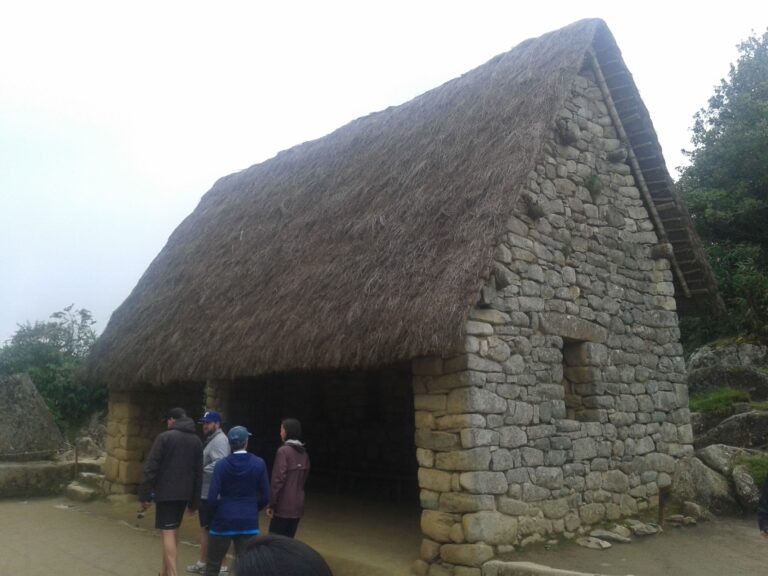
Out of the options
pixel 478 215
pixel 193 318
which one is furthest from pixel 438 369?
pixel 193 318

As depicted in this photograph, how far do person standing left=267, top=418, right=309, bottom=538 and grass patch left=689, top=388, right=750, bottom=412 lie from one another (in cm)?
830

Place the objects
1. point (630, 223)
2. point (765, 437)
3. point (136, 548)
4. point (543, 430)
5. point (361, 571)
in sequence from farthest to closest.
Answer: point (765, 437) < point (630, 223) < point (136, 548) < point (543, 430) < point (361, 571)

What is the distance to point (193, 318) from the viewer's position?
9227 millimetres

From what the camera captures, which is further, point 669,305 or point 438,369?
point 669,305

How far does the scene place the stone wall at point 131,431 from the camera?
10.1 metres

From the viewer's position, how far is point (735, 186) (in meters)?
16.0

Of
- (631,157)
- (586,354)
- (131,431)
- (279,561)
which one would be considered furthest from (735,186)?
(279,561)

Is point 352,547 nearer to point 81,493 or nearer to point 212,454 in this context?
point 212,454

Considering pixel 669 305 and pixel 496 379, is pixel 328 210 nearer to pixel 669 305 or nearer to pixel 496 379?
pixel 496 379

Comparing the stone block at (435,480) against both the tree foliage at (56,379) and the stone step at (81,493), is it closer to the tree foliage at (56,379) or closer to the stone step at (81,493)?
the stone step at (81,493)

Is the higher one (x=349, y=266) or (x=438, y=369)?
(x=349, y=266)

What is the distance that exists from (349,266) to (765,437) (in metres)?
6.40

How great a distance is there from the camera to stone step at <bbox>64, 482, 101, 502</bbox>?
33.7 ft

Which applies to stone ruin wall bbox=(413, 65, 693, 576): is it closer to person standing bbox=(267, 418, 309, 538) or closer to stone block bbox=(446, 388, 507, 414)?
stone block bbox=(446, 388, 507, 414)
